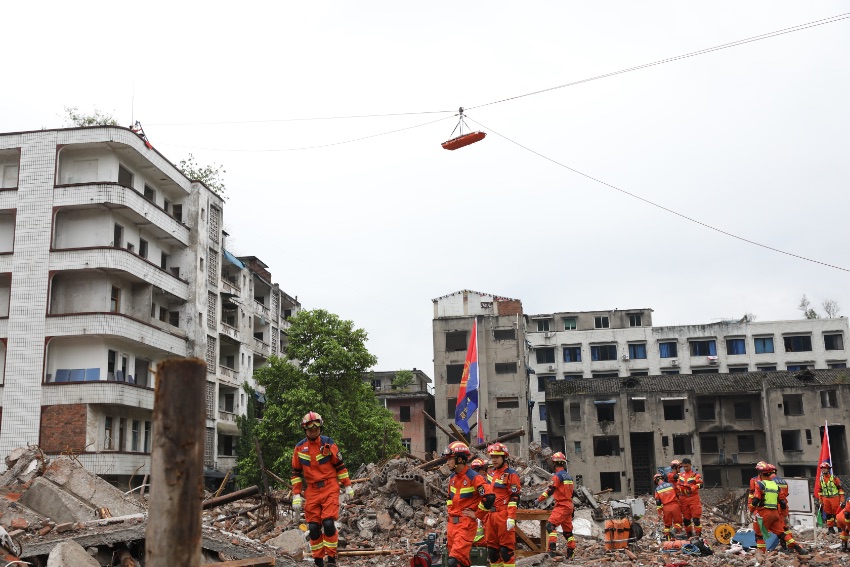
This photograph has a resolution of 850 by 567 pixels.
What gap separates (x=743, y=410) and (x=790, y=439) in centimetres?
361

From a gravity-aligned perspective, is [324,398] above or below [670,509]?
above

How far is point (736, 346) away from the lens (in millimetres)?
66500

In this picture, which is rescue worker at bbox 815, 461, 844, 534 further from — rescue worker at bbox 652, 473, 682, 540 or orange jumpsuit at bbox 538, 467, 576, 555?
orange jumpsuit at bbox 538, 467, 576, 555

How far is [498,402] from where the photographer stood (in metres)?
61.6

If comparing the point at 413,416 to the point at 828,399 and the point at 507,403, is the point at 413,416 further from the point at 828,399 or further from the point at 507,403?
the point at 828,399

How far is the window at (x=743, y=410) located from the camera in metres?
58.5

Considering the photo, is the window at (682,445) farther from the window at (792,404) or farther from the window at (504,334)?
the window at (504,334)

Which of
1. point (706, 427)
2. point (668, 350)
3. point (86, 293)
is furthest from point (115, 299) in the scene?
point (668, 350)

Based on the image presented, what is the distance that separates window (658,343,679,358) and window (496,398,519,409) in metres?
14.2

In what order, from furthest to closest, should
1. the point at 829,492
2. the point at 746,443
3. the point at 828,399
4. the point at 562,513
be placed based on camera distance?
the point at 746,443 → the point at 828,399 → the point at 829,492 → the point at 562,513

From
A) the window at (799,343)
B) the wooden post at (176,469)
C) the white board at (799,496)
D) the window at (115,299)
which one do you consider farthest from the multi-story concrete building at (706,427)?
the wooden post at (176,469)

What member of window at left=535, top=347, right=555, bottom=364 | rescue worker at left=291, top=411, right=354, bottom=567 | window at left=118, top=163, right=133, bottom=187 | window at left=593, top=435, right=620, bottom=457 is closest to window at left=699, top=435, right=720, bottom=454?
window at left=593, top=435, right=620, bottom=457

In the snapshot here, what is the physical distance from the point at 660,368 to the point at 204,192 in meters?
39.7

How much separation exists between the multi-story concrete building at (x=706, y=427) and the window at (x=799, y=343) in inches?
281
